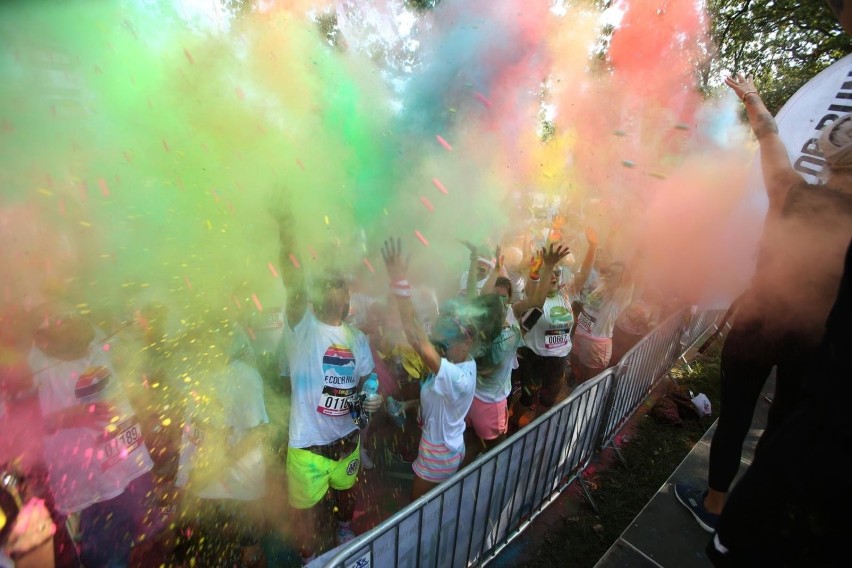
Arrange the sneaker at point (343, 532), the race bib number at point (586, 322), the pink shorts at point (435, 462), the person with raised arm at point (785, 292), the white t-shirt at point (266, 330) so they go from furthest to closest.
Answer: the race bib number at point (586, 322) → the white t-shirt at point (266, 330) → the sneaker at point (343, 532) → the pink shorts at point (435, 462) → the person with raised arm at point (785, 292)

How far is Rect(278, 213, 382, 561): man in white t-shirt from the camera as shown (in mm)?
2338

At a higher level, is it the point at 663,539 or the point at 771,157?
the point at 771,157

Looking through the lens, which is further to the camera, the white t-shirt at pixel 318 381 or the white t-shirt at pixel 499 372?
the white t-shirt at pixel 499 372

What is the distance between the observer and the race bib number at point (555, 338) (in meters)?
3.73

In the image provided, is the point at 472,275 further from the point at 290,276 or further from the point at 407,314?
the point at 290,276

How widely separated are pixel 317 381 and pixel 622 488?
8.86ft

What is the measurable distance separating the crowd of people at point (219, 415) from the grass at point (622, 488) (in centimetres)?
111

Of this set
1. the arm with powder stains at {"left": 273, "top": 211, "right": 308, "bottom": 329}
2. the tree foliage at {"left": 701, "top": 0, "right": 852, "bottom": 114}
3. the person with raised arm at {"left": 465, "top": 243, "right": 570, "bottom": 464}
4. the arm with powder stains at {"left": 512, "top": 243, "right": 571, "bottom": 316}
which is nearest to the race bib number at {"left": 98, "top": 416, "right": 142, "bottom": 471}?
the arm with powder stains at {"left": 273, "top": 211, "right": 308, "bottom": 329}

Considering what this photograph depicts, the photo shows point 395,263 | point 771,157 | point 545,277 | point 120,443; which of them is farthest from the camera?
point 545,277

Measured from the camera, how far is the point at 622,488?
131 inches

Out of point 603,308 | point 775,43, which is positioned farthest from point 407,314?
point 775,43

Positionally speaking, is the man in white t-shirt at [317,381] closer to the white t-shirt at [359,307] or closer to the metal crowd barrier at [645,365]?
the white t-shirt at [359,307]

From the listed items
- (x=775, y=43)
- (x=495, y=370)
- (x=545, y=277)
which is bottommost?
(x=495, y=370)

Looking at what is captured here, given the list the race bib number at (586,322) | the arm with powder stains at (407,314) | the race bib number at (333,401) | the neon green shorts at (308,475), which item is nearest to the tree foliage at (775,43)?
the race bib number at (586,322)
